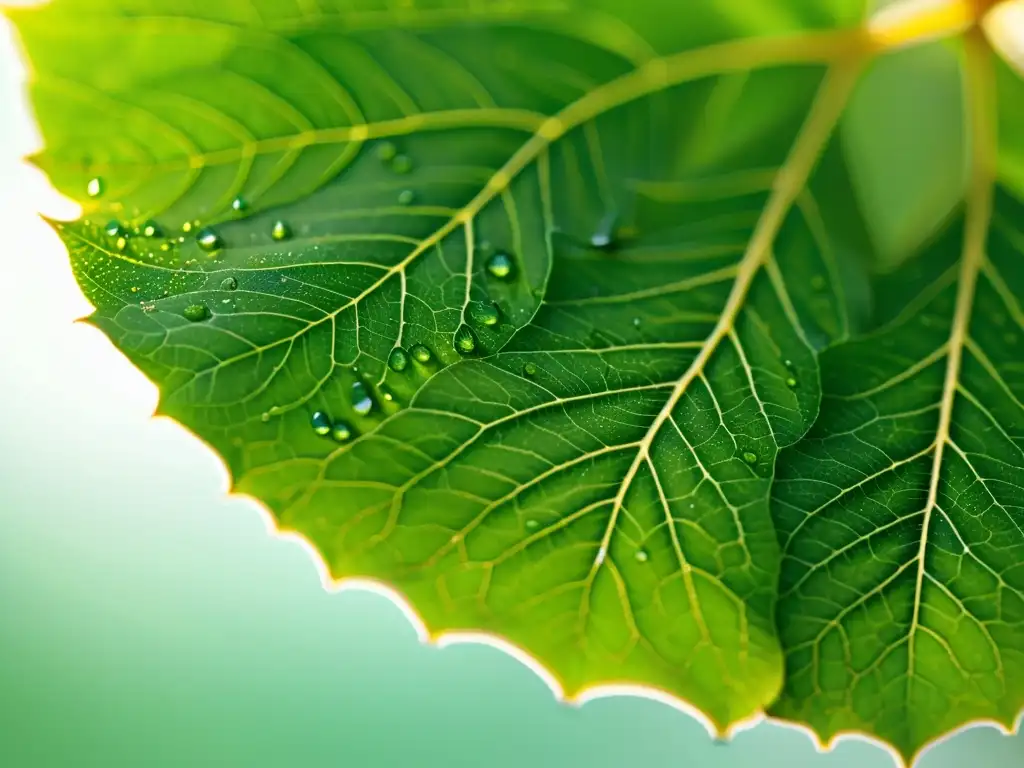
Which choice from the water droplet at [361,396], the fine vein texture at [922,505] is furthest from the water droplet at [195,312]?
the fine vein texture at [922,505]

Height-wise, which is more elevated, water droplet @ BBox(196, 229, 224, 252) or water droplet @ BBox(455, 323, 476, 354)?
water droplet @ BBox(455, 323, 476, 354)

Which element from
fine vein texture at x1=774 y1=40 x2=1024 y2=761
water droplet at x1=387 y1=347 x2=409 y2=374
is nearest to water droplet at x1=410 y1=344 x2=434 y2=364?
water droplet at x1=387 y1=347 x2=409 y2=374

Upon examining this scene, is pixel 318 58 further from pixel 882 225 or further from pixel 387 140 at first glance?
pixel 882 225

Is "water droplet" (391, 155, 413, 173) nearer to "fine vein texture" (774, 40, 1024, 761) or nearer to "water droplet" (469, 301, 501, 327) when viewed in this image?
"water droplet" (469, 301, 501, 327)

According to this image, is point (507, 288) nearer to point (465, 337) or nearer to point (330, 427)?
point (465, 337)

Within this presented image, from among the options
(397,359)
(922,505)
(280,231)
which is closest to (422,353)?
(397,359)

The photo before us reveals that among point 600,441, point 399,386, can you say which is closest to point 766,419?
point 600,441
